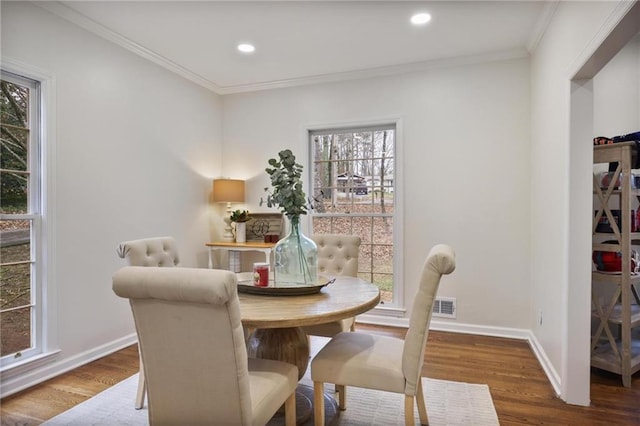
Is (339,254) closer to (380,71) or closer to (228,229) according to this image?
(228,229)

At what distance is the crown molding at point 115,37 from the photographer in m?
2.61

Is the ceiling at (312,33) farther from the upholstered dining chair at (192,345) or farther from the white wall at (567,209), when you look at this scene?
the upholstered dining chair at (192,345)

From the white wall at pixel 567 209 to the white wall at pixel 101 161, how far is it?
11.0ft

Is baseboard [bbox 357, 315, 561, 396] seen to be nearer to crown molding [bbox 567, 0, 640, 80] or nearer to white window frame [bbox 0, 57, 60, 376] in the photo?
crown molding [bbox 567, 0, 640, 80]

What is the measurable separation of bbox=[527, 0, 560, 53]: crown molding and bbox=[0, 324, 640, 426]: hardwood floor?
8.39 feet

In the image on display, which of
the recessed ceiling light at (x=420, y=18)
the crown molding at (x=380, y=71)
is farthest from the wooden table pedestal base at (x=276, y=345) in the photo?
the crown molding at (x=380, y=71)

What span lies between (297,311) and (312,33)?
2.33m

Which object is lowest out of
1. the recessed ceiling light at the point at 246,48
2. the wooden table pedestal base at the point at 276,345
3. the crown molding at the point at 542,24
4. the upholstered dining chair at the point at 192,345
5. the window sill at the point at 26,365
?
the window sill at the point at 26,365

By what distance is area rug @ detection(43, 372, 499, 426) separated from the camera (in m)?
2.05

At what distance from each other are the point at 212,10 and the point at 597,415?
3.58 m

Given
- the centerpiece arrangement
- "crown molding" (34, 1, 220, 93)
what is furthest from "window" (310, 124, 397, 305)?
the centerpiece arrangement

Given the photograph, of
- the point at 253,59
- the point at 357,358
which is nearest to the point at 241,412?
the point at 357,358

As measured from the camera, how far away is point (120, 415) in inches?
83.0

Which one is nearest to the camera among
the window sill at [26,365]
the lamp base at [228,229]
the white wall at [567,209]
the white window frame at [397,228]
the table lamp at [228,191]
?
the white wall at [567,209]
